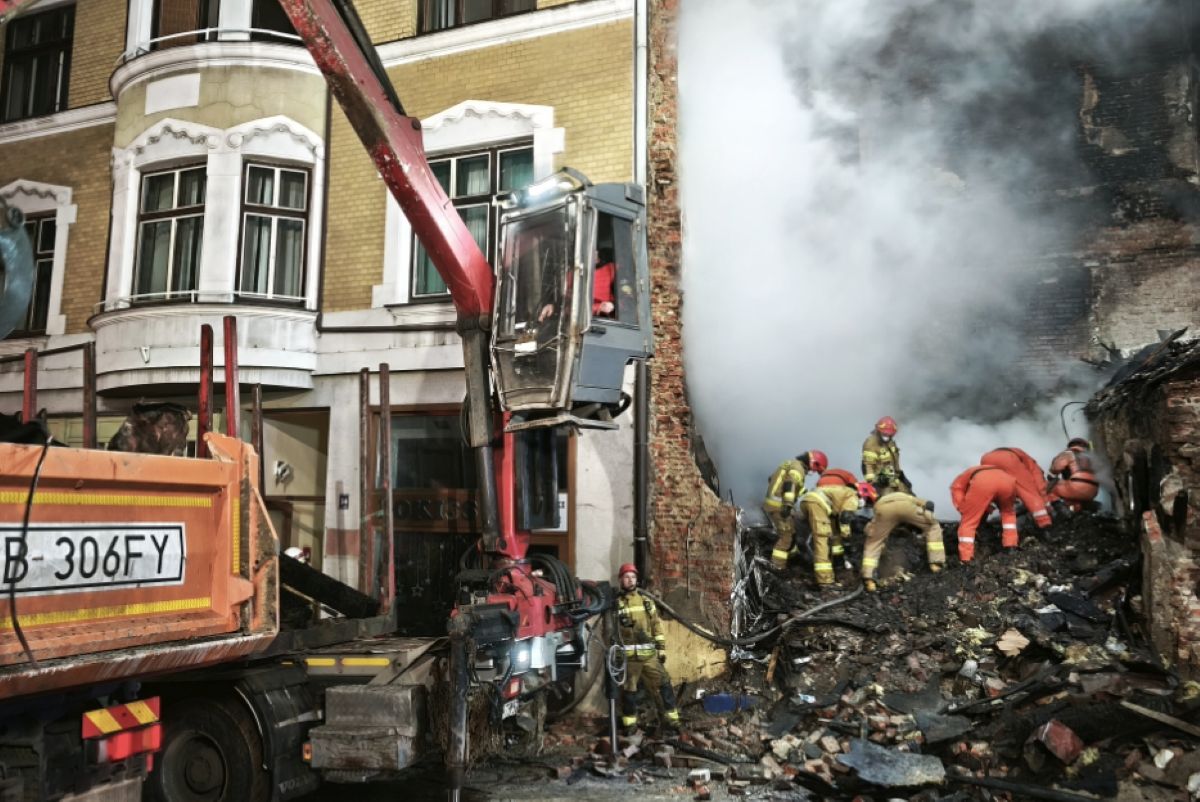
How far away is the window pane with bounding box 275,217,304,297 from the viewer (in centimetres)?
1020

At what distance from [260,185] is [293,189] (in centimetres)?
37

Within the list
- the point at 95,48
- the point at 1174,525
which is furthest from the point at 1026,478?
the point at 95,48

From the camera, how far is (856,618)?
8.04 m

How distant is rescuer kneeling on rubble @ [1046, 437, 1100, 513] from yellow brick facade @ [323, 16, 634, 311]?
575cm

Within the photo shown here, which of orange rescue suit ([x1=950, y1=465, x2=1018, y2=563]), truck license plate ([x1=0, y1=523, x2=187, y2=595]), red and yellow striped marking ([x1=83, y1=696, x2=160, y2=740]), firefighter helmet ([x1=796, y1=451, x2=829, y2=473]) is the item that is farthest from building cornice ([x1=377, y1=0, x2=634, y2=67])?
red and yellow striped marking ([x1=83, y1=696, x2=160, y2=740])

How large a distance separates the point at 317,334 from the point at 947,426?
9558 millimetres

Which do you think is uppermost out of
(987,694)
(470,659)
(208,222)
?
(208,222)

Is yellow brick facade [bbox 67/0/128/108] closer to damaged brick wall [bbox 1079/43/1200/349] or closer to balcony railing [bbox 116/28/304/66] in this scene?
balcony railing [bbox 116/28/304/66]

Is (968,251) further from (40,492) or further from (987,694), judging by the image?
(40,492)

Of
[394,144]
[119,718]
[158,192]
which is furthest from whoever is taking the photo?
[158,192]

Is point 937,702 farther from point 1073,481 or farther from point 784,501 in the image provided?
point 1073,481

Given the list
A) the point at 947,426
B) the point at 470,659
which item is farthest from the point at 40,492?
the point at 947,426

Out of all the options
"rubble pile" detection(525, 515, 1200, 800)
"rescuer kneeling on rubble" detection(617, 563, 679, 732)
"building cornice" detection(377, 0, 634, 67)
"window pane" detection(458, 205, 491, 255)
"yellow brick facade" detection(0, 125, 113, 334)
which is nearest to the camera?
"rubble pile" detection(525, 515, 1200, 800)

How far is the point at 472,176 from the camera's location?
10.0 m
